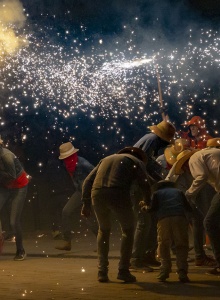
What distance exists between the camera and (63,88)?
19.0 metres

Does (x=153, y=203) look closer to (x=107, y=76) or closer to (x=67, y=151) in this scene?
(x=67, y=151)

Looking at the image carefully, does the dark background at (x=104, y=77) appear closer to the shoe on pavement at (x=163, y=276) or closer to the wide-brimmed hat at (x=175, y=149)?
the wide-brimmed hat at (x=175, y=149)

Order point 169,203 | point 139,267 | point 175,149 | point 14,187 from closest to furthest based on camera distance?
point 169,203, point 139,267, point 175,149, point 14,187

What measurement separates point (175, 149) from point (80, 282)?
3432 mm

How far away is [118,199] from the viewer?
9.45m

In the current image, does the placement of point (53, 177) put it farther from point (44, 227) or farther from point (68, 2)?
point (68, 2)

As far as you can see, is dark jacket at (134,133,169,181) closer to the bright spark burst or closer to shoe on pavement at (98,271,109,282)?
shoe on pavement at (98,271,109,282)

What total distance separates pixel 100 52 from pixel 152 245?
9.02 meters

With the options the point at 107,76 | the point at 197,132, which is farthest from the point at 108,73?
the point at 197,132

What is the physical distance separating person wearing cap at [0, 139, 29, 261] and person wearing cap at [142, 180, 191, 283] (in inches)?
136

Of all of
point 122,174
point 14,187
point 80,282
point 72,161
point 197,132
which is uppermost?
point 197,132

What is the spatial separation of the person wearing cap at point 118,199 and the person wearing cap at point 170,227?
0.66 ft

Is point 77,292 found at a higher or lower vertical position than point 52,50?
lower

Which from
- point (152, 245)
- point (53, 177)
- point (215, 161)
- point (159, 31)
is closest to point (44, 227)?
point (53, 177)
